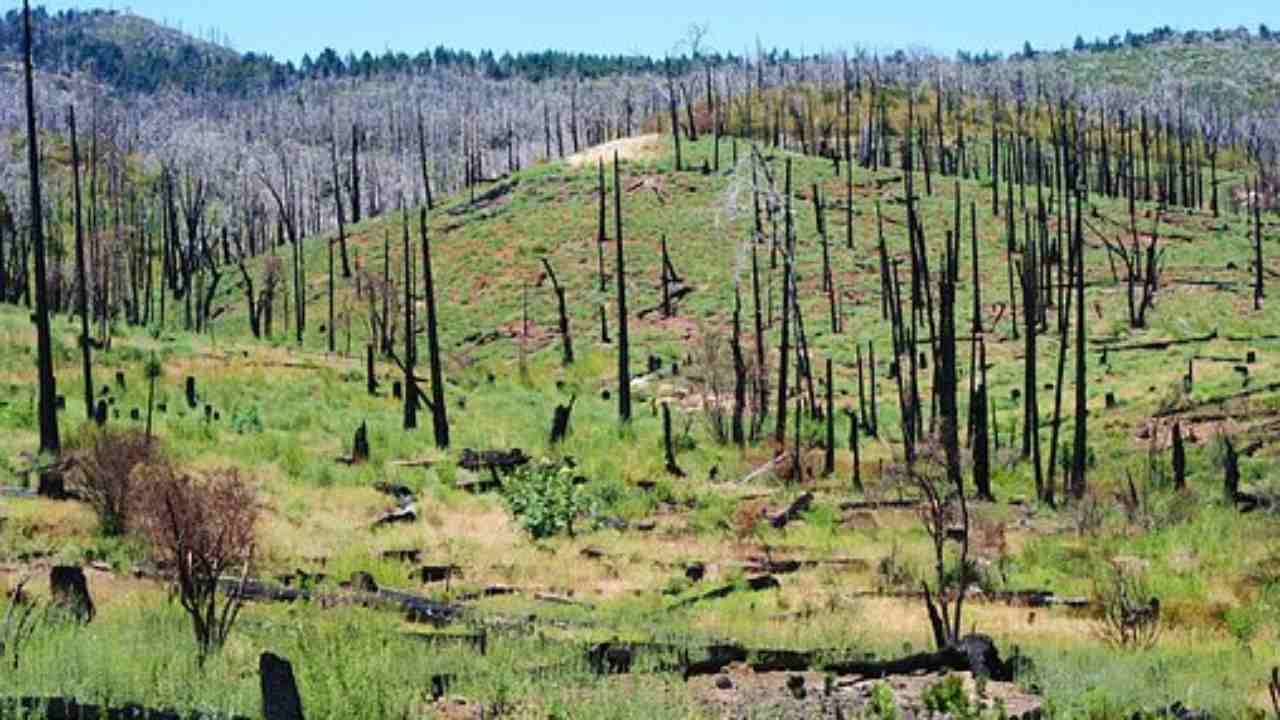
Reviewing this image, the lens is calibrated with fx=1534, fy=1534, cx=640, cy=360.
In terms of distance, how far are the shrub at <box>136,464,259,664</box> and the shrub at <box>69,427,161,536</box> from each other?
555 centimetres

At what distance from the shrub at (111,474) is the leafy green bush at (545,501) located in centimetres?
679

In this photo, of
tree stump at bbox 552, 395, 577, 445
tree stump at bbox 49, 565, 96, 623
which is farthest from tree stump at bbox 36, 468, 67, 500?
tree stump at bbox 552, 395, 577, 445

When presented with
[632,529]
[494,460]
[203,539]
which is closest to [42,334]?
[494,460]

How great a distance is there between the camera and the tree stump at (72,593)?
1568 cm

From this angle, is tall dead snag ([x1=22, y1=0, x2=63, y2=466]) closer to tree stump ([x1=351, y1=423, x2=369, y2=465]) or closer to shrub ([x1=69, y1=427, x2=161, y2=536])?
shrub ([x1=69, y1=427, x2=161, y2=536])

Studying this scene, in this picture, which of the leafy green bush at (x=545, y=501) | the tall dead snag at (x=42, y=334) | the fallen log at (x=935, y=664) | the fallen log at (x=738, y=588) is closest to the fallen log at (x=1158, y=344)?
the leafy green bush at (x=545, y=501)

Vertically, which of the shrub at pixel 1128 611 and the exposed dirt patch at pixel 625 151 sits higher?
the exposed dirt patch at pixel 625 151

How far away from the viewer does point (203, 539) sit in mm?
15672

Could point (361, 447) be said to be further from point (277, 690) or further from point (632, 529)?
point (277, 690)

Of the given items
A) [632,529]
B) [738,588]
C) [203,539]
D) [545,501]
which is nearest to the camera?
[203,539]

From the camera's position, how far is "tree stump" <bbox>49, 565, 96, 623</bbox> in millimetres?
15680

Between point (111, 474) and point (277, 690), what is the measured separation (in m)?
15.9

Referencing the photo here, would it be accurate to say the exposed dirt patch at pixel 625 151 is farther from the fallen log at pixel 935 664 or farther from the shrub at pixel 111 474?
the fallen log at pixel 935 664

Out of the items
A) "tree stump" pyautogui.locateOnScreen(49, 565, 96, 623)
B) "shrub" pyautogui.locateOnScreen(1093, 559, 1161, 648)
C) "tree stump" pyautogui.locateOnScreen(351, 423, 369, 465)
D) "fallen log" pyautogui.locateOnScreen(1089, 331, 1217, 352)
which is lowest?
"fallen log" pyautogui.locateOnScreen(1089, 331, 1217, 352)
